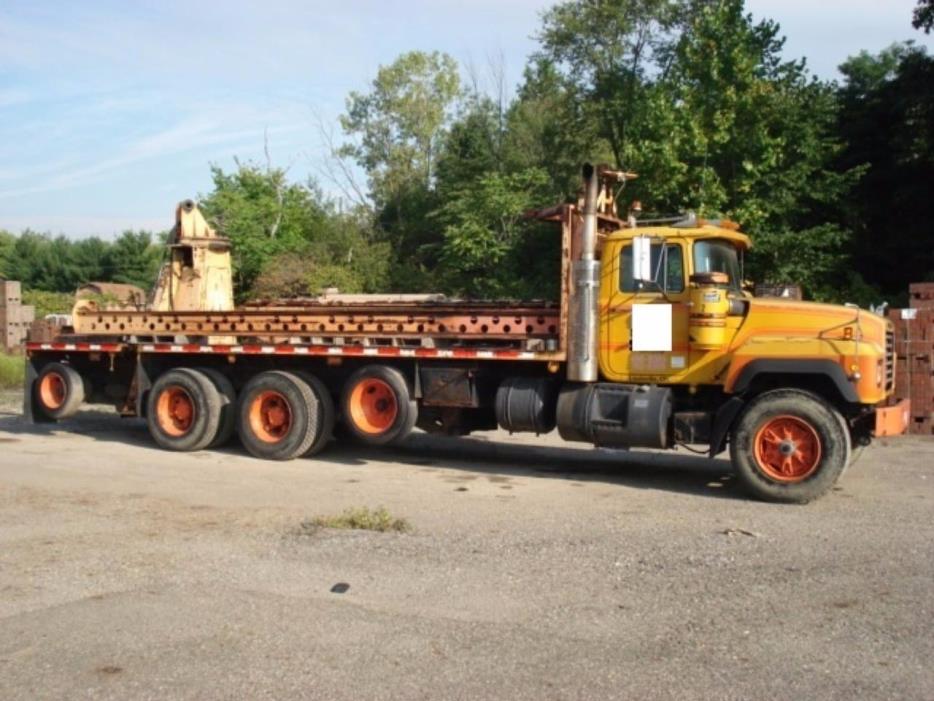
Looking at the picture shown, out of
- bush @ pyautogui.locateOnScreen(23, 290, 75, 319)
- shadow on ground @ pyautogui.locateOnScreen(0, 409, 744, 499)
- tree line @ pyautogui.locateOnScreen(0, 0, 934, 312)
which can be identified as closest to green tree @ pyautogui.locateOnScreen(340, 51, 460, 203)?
tree line @ pyautogui.locateOnScreen(0, 0, 934, 312)

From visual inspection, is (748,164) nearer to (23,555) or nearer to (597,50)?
(597,50)

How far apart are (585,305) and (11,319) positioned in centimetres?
2309

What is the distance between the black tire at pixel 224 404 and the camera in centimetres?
1354

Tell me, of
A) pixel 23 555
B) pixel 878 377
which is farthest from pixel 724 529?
pixel 23 555

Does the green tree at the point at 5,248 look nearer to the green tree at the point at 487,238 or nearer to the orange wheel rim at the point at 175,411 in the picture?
the green tree at the point at 487,238

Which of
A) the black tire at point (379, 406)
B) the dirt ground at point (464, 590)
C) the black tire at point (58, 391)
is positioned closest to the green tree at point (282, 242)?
the black tire at point (58, 391)

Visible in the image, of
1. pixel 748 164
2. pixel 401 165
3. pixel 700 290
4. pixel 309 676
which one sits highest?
pixel 401 165

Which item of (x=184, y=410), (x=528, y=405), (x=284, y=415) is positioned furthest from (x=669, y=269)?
(x=184, y=410)

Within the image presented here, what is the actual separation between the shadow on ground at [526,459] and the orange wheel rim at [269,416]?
0.65 m

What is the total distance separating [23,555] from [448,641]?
3789 millimetres

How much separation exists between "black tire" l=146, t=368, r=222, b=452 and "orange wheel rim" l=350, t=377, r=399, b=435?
2156 mm

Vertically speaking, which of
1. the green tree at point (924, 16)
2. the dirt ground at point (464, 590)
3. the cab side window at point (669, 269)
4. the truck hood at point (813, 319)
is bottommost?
the dirt ground at point (464, 590)

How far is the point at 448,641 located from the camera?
5680 millimetres

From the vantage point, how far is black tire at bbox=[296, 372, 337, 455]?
42.2 feet
